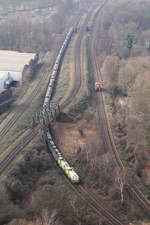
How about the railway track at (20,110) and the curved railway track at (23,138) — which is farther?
the railway track at (20,110)

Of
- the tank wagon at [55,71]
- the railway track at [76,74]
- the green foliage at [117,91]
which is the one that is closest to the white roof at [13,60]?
the tank wagon at [55,71]

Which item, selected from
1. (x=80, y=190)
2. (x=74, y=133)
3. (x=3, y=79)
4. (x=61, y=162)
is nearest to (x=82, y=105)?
(x=74, y=133)

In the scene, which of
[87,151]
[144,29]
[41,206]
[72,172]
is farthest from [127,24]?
[41,206]

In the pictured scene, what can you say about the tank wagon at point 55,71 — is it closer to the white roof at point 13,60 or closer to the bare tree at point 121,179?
the white roof at point 13,60

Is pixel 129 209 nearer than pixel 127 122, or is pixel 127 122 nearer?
pixel 129 209

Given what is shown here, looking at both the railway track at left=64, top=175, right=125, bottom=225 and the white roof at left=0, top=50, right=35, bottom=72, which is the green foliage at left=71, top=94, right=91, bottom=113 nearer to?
the railway track at left=64, top=175, right=125, bottom=225

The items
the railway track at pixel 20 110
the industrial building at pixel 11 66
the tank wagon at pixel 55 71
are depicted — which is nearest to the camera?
the railway track at pixel 20 110

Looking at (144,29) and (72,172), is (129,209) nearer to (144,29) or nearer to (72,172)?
(72,172)

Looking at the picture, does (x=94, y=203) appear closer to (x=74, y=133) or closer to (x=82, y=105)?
(x=74, y=133)
